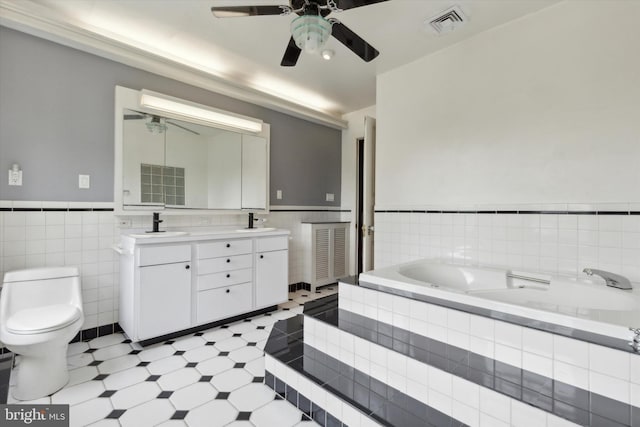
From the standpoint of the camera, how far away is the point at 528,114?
7.40 feet

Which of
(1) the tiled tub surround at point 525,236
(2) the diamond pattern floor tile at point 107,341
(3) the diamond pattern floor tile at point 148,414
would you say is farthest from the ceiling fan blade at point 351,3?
(2) the diamond pattern floor tile at point 107,341

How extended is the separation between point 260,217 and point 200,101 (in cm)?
141

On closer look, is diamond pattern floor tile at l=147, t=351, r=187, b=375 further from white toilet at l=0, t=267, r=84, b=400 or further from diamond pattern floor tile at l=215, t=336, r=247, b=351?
white toilet at l=0, t=267, r=84, b=400

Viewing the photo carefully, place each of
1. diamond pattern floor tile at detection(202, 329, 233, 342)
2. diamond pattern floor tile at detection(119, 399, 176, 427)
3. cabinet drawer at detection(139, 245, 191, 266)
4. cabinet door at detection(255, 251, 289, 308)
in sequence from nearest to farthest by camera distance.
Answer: diamond pattern floor tile at detection(119, 399, 176, 427)
cabinet drawer at detection(139, 245, 191, 266)
diamond pattern floor tile at detection(202, 329, 233, 342)
cabinet door at detection(255, 251, 289, 308)

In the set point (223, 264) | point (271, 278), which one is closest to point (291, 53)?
point (223, 264)

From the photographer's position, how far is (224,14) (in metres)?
1.74

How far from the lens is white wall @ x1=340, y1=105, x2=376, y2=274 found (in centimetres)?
442

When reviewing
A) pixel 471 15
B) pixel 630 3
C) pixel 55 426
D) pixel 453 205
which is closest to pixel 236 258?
pixel 55 426

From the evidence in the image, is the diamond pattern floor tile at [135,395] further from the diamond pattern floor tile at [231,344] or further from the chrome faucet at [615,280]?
the chrome faucet at [615,280]

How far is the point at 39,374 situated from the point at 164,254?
97 centimetres

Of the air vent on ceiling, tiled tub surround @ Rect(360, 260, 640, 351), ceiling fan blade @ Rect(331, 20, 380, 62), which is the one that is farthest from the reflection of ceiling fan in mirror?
the air vent on ceiling

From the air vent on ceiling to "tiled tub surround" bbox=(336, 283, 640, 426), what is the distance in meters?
2.05

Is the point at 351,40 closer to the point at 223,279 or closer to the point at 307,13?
the point at 307,13

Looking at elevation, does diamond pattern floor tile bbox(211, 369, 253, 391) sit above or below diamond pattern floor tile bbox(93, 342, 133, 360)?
below
